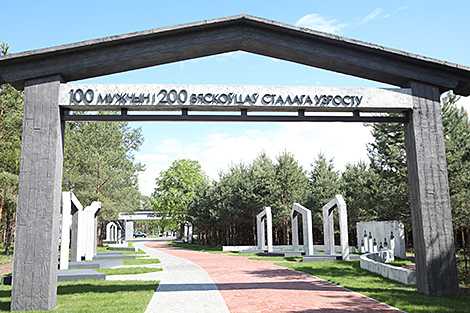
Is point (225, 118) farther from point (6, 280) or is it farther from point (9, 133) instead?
point (9, 133)

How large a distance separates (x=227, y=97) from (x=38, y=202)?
5.12m

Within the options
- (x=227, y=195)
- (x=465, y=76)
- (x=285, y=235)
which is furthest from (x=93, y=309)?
(x=285, y=235)

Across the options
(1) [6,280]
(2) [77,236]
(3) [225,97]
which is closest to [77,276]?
(1) [6,280]

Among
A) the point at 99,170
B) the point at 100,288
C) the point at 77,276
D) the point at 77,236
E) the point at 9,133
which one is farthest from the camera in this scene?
the point at 99,170

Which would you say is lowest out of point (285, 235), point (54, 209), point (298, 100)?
point (285, 235)

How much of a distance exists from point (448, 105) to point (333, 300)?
14.6m

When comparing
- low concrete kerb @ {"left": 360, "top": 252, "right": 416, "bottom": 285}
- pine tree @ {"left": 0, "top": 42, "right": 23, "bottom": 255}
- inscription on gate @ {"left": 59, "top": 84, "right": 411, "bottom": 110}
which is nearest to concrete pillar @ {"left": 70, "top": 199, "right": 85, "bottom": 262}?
pine tree @ {"left": 0, "top": 42, "right": 23, "bottom": 255}

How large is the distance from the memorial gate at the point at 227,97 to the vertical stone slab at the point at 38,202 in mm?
23

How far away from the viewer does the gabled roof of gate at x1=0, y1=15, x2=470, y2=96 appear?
30.1 feet

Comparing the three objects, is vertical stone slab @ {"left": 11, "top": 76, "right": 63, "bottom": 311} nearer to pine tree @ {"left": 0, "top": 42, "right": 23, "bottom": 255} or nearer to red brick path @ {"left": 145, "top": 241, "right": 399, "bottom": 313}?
red brick path @ {"left": 145, "top": 241, "right": 399, "bottom": 313}

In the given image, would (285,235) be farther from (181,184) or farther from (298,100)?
(298,100)

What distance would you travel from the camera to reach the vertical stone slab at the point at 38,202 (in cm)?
830

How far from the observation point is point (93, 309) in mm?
8148

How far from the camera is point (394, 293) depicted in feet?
31.9
